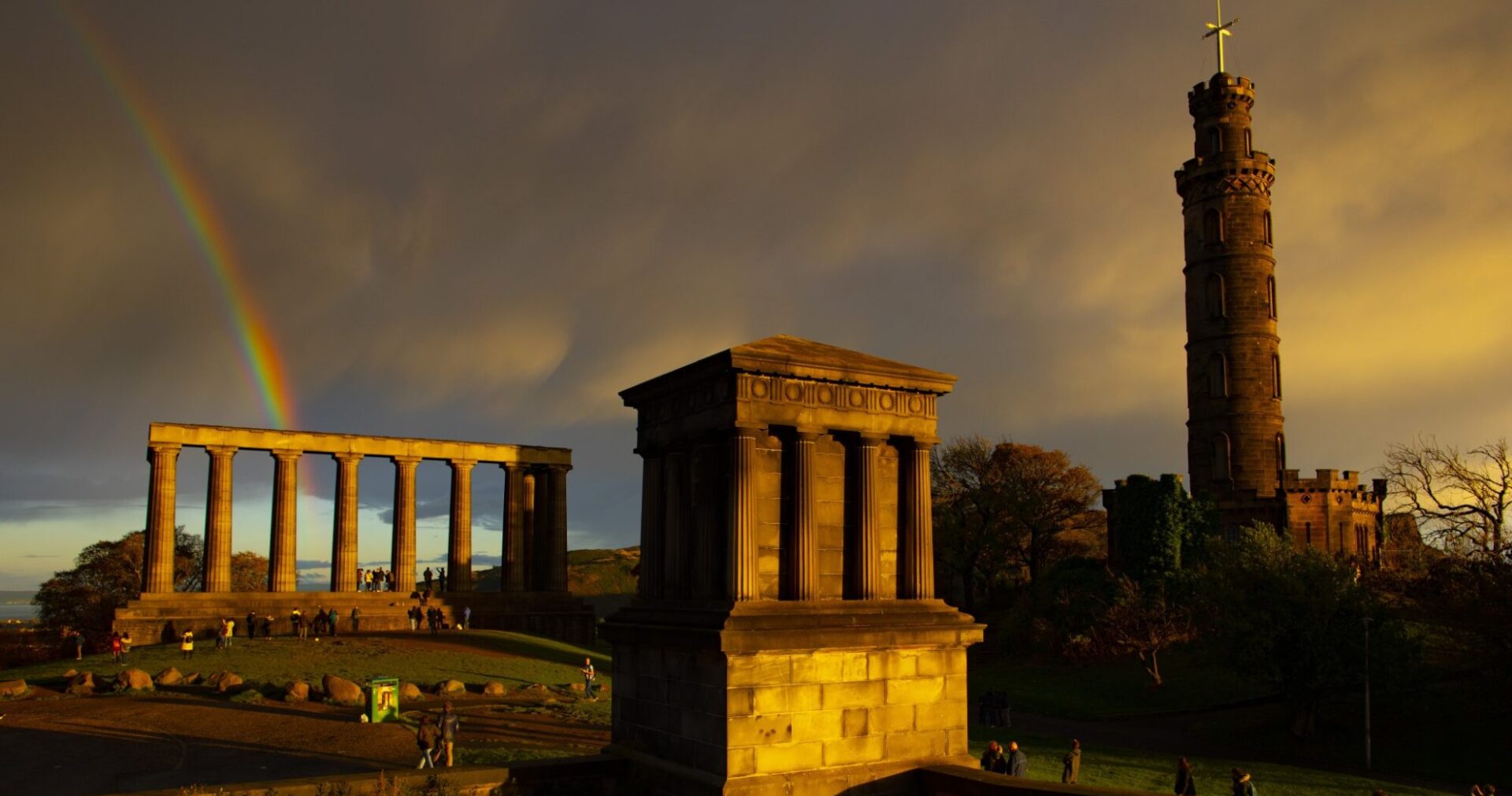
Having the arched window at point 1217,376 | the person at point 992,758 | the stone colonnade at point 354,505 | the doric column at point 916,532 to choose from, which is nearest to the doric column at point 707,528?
the doric column at point 916,532

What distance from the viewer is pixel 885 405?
18156mm

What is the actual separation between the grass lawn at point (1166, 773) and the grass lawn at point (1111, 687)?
36.0 feet

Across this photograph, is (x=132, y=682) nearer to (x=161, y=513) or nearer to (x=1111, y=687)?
(x=161, y=513)

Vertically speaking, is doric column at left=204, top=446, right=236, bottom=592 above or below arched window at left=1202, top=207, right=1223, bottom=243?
below

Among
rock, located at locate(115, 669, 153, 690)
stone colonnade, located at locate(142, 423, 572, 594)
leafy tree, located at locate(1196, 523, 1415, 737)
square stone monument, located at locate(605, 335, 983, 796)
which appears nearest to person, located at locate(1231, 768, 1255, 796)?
square stone monument, located at locate(605, 335, 983, 796)

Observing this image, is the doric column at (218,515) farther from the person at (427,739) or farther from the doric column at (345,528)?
the person at (427,739)

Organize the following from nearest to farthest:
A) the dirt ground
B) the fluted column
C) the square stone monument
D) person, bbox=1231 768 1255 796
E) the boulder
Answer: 1. the square stone monument
2. the fluted column
3. person, bbox=1231 768 1255 796
4. the dirt ground
5. the boulder

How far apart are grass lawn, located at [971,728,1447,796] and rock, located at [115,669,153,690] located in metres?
26.7

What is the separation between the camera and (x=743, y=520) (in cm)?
1662

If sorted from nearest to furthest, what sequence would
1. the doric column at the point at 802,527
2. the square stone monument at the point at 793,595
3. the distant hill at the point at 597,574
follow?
the square stone monument at the point at 793,595 < the doric column at the point at 802,527 < the distant hill at the point at 597,574

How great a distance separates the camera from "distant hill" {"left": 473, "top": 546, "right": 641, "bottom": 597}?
117688mm

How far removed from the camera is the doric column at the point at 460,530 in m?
64.8

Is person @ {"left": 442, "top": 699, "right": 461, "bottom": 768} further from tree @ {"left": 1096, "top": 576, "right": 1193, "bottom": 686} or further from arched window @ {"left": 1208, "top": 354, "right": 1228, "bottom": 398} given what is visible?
arched window @ {"left": 1208, "top": 354, "right": 1228, "bottom": 398}

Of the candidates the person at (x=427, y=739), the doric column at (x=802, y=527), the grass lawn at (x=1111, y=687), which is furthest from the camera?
the grass lawn at (x=1111, y=687)
